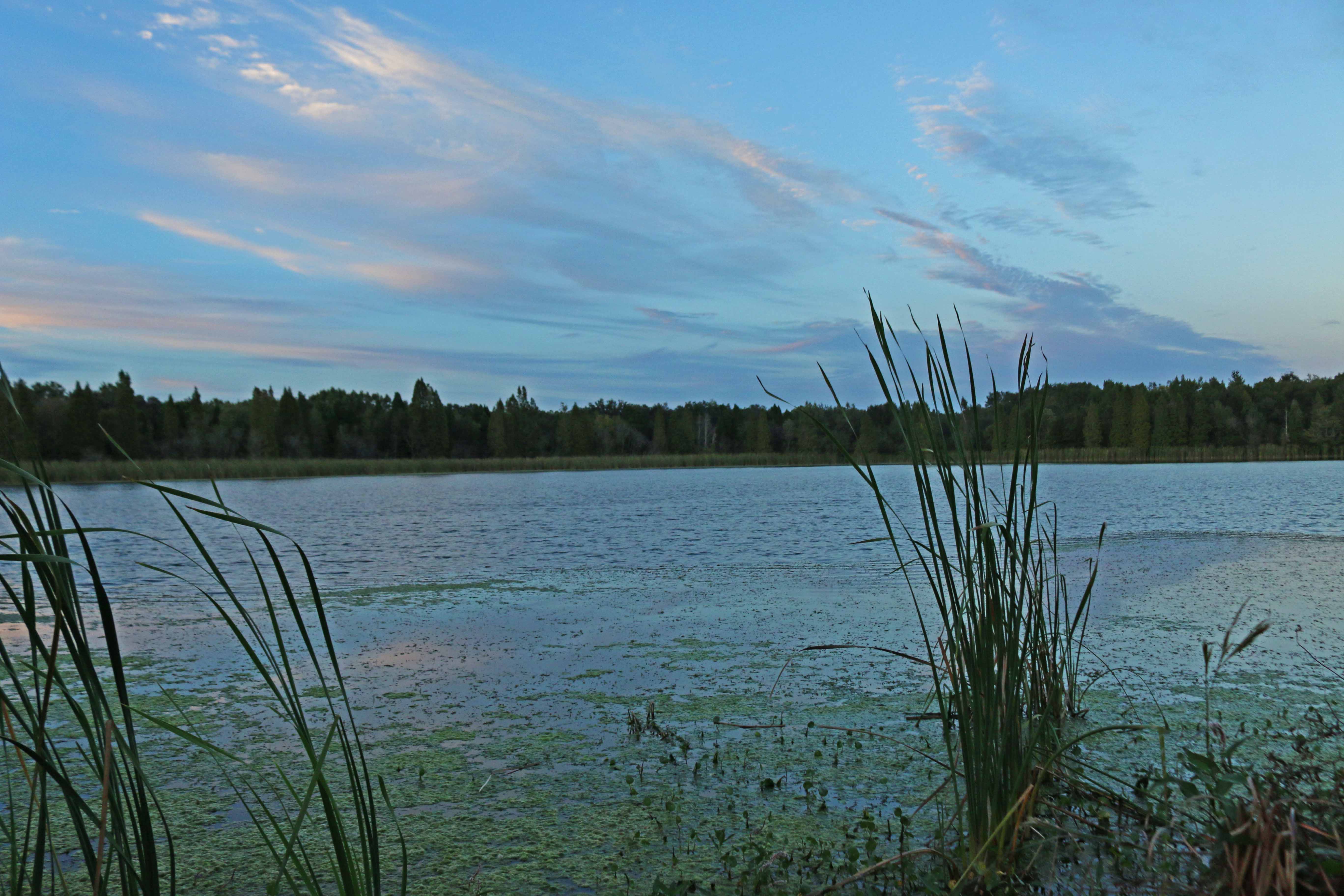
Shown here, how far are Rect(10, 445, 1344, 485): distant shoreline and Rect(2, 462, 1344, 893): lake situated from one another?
812 inches

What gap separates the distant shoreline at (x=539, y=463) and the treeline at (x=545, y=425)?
2486mm

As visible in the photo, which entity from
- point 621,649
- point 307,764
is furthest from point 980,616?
point 621,649

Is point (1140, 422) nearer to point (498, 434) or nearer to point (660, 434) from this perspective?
point (660, 434)

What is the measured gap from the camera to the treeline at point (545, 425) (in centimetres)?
4891

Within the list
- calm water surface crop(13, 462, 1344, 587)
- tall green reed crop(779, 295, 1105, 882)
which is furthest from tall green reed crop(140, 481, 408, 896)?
calm water surface crop(13, 462, 1344, 587)

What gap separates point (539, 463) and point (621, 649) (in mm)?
42726

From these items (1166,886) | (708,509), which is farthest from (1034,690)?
(708,509)

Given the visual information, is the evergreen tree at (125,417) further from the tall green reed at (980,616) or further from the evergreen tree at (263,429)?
the tall green reed at (980,616)

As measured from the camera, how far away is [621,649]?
565 centimetres

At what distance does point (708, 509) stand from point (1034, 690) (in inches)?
614

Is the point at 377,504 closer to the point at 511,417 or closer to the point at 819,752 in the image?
the point at 819,752

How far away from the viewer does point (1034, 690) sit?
3.49 meters

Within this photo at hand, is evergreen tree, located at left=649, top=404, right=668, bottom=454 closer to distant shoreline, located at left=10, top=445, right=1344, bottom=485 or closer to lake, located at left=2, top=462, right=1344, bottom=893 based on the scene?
distant shoreline, located at left=10, top=445, right=1344, bottom=485

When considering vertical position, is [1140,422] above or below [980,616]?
above
